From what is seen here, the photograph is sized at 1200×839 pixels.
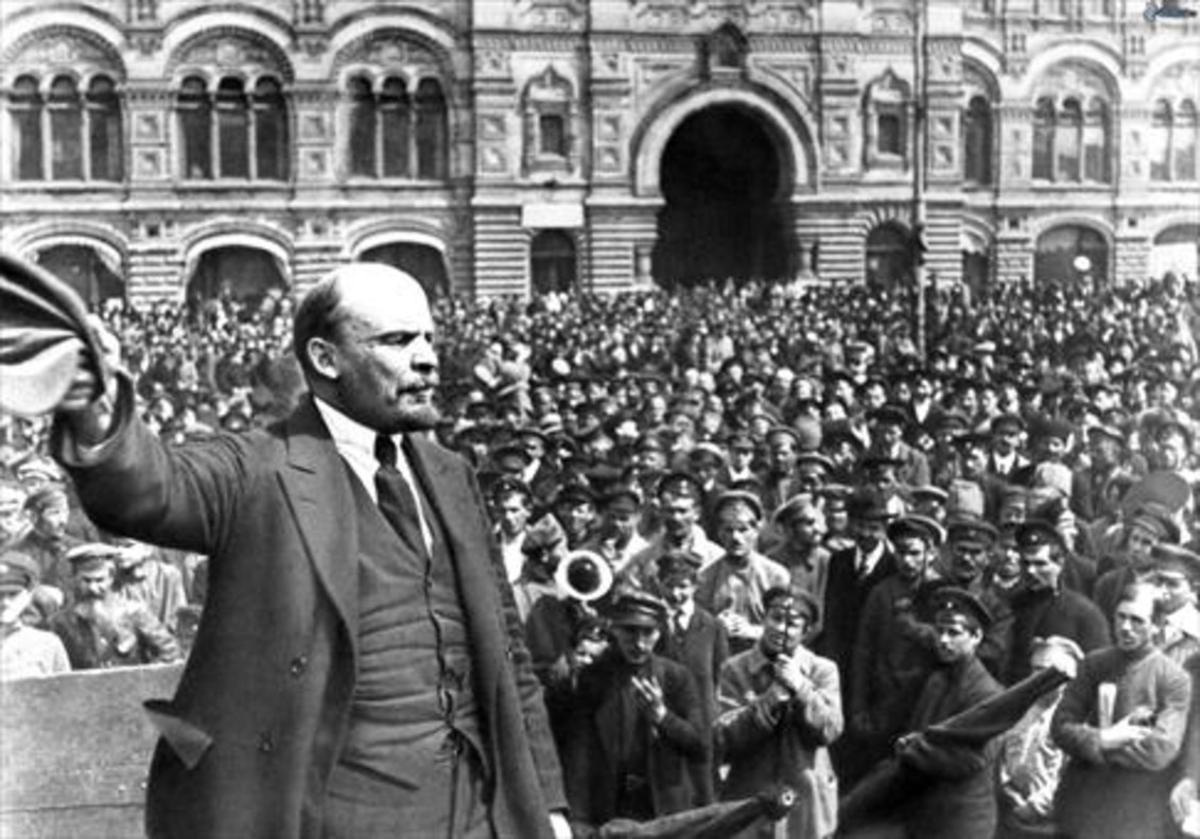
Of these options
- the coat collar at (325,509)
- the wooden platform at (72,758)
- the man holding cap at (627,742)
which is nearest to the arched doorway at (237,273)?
the man holding cap at (627,742)

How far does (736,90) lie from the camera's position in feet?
125

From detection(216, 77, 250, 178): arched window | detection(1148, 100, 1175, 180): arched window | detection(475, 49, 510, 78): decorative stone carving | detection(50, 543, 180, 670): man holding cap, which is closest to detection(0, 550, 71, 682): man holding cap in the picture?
detection(50, 543, 180, 670): man holding cap

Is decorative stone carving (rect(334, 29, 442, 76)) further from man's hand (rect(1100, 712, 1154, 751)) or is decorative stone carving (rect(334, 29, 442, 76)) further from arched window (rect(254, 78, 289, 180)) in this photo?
man's hand (rect(1100, 712, 1154, 751))

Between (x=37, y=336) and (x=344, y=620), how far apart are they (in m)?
0.91

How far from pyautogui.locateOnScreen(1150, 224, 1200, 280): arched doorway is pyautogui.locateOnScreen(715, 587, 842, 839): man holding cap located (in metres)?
36.5

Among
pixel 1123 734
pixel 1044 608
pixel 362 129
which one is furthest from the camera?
pixel 362 129

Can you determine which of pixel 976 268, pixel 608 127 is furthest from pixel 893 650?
pixel 976 268

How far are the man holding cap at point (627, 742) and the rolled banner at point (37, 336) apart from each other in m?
3.87

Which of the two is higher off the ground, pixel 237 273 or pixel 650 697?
pixel 237 273

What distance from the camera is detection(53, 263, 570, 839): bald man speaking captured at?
3457 millimetres

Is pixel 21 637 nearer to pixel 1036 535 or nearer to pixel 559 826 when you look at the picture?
pixel 559 826

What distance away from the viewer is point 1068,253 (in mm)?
41250

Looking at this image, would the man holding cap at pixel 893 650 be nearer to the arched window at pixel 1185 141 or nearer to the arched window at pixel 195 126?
the arched window at pixel 195 126

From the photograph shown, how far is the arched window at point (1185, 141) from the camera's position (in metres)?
41.3
